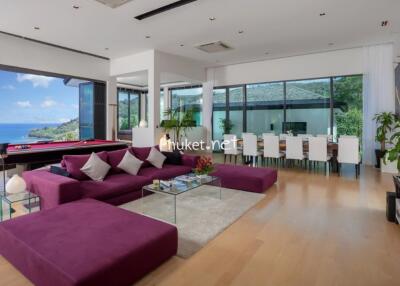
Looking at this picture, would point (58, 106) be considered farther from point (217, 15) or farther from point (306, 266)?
point (306, 266)

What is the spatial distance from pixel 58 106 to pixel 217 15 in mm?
8369

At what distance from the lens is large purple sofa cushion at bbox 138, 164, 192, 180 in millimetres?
4324

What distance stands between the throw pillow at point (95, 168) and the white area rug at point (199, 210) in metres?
0.62

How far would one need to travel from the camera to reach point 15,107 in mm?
9242

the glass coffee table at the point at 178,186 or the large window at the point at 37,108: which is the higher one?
the large window at the point at 37,108

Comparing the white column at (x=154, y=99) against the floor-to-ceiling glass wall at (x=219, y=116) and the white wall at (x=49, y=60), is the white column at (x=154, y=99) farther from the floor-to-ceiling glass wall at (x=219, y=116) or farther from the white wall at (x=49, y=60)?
the floor-to-ceiling glass wall at (x=219, y=116)

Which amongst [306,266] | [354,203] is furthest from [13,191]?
[354,203]

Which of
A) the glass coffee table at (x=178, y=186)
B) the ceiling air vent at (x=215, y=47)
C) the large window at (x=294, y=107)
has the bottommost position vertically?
the glass coffee table at (x=178, y=186)

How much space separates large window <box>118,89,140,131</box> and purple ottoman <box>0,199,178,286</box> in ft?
32.4

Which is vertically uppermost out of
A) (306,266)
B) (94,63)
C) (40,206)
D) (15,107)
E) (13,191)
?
(94,63)

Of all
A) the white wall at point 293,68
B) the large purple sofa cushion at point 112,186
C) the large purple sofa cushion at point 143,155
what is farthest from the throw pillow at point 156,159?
the white wall at point 293,68

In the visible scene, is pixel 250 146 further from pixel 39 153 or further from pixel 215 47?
pixel 39 153

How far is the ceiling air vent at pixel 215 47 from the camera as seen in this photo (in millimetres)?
6798

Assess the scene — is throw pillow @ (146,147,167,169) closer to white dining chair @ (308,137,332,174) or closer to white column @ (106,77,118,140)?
white dining chair @ (308,137,332,174)
